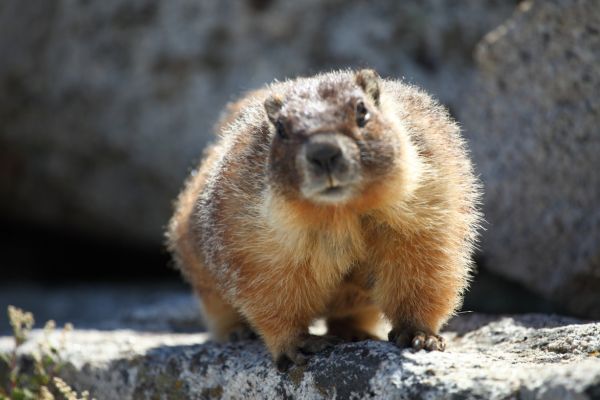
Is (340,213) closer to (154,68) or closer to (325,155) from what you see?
(325,155)

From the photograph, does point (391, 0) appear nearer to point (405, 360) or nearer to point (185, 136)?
point (185, 136)

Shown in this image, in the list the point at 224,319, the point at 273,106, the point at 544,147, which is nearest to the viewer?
the point at 273,106

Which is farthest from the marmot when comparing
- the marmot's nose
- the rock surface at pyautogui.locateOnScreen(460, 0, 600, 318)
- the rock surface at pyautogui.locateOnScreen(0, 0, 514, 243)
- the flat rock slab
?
the rock surface at pyautogui.locateOnScreen(0, 0, 514, 243)

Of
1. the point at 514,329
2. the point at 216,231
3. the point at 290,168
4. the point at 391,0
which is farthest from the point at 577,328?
the point at 391,0

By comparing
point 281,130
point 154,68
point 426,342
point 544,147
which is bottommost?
point 426,342

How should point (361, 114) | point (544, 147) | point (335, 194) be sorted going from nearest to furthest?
point (335, 194), point (361, 114), point (544, 147)

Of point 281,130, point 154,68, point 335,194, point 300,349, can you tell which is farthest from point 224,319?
point 154,68

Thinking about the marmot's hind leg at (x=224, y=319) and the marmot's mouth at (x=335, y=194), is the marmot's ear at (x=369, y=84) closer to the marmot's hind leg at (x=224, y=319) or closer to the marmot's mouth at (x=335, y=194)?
the marmot's mouth at (x=335, y=194)

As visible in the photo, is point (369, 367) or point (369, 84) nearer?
point (369, 367)
